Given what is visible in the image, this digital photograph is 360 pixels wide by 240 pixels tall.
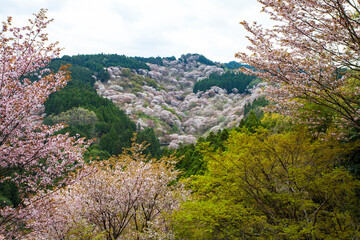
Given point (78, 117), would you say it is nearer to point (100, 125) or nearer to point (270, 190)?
point (100, 125)

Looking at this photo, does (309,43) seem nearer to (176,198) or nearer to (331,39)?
(331,39)

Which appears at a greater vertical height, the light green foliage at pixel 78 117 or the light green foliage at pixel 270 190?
the light green foliage at pixel 78 117

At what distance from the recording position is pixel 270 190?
647cm

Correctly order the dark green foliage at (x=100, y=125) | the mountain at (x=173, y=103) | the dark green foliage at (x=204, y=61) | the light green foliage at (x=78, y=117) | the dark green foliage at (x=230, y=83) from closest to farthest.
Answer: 1. the dark green foliage at (x=100, y=125)
2. the light green foliage at (x=78, y=117)
3. the mountain at (x=173, y=103)
4. the dark green foliage at (x=230, y=83)
5. the dark green foliage at (x=204, y=61)

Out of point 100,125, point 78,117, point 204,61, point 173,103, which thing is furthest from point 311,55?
point 204,61

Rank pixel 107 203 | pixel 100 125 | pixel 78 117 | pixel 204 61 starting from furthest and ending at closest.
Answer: pixel 204 61 → pixel 78 117 → pixel 100 125 → pixel 107 203

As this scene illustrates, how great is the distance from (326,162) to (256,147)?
1.98m

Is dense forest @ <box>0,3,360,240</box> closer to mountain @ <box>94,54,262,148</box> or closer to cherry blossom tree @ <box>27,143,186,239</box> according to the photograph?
cherry blossom tree @ <box>27,143,186,239</box>

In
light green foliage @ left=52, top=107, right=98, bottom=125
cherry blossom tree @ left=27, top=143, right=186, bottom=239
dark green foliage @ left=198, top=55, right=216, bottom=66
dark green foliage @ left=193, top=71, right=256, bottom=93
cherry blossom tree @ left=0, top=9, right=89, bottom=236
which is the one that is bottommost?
cherry blossom tree @ left=27, top=143, right=186, bottom=239

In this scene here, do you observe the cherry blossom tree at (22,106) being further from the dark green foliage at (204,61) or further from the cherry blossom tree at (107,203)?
the dark green foliage at (204,61)

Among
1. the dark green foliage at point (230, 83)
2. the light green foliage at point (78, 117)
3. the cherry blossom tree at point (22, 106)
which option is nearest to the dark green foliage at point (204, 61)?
the dark green foliage at point (230, 83)

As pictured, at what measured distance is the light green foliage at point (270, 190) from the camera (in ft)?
18.2

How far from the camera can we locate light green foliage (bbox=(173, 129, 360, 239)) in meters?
5.55

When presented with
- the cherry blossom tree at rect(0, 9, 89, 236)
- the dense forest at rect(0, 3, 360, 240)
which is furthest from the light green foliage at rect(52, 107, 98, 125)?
the cherry blossom tree at rect(0, 9, 89, 236)
